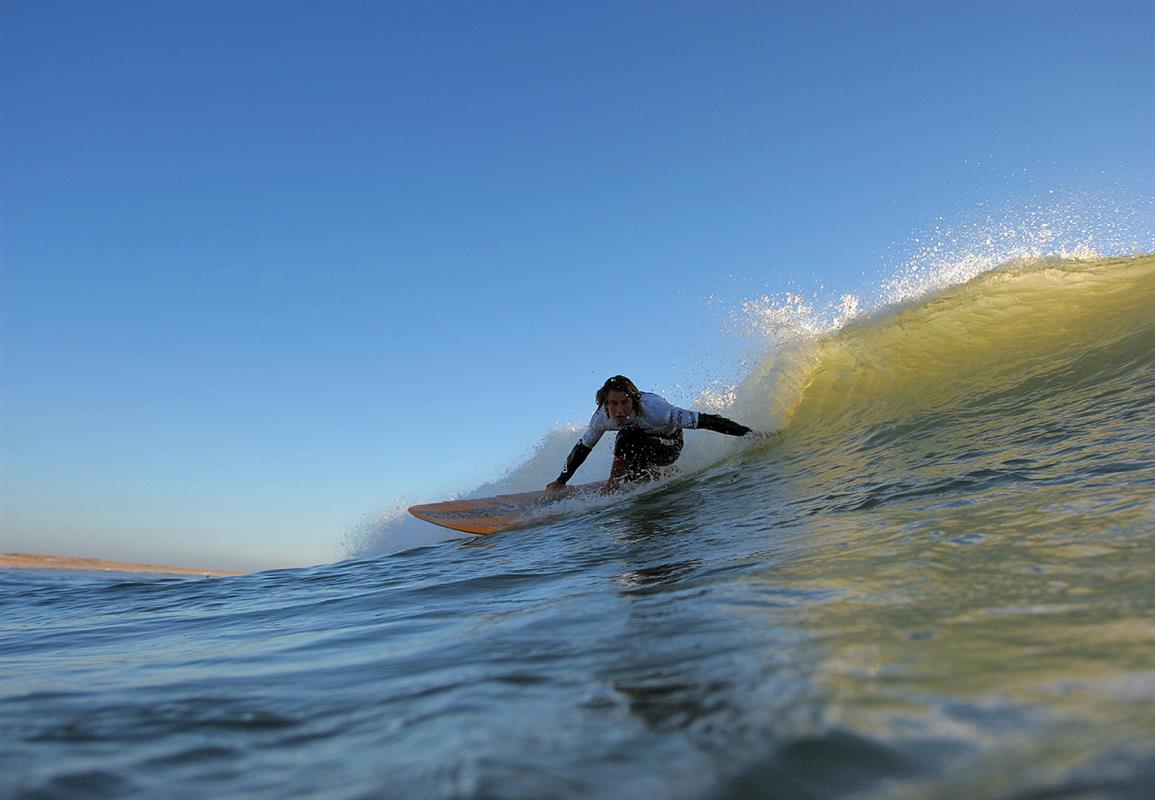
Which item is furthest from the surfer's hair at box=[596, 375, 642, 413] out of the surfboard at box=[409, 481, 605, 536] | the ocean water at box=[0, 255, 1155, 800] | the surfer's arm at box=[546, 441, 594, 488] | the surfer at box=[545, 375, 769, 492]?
the ocean water at box=[0, 255, 1155, 800]

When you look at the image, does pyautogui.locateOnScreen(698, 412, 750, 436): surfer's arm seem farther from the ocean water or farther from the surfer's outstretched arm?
the ocean water

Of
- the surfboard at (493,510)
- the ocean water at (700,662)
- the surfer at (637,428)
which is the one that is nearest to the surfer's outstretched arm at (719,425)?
the surfer at (637,428)

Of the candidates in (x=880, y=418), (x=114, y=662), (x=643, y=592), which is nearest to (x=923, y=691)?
(x=643, y=592)

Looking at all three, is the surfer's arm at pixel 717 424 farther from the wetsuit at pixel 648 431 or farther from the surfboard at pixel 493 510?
the surfboard at pixel 493 510

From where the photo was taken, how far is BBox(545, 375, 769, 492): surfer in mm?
7406

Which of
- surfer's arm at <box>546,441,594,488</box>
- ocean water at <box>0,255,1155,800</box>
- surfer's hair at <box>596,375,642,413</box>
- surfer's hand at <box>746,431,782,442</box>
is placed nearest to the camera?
ocean water at <box>0,255,1155,800</box>

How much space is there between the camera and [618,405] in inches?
291

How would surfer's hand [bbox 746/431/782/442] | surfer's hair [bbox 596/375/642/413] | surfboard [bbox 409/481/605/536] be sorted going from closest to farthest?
surfer's hair [bbox 596/375/642/413] → surfboard [bbox 409/481/605/536] → surfer's hand [bbox 746/431/782/442]

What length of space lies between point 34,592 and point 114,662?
5456 mm

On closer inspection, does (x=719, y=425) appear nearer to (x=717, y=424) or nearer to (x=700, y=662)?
(x=717, y=424)

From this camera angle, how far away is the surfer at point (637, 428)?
741cm

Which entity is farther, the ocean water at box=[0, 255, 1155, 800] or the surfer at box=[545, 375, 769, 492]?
the surfer at box=[545, 375, 769, 492]

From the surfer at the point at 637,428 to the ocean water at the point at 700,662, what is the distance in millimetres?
1888

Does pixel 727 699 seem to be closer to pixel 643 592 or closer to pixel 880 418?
pixel 643 592
